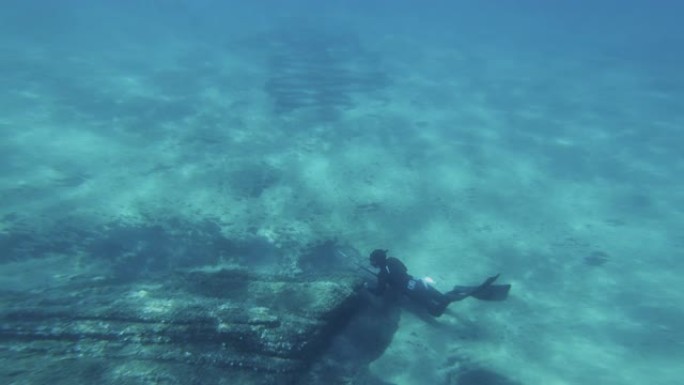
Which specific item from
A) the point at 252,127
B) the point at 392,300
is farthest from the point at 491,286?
the point at 252,127

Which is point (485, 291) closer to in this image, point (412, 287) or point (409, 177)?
point (412, 287)

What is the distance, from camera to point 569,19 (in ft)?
184

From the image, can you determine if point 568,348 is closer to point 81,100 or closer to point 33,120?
point 33,120

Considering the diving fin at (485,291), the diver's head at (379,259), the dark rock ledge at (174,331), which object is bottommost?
the diving fin at (485,291)

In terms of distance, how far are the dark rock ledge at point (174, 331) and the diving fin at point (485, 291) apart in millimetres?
2233

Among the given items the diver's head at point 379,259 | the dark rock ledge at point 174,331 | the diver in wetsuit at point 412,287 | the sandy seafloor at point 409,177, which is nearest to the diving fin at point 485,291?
the diver in wetsuit at point 412,287

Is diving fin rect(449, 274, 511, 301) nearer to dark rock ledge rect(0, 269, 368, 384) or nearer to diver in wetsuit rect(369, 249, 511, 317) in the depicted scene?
diver in wetsuit rect(369, 249, 511, 317)

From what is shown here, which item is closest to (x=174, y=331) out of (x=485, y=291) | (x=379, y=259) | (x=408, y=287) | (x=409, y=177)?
(x=379, y=259)

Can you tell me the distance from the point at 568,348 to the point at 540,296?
147cm

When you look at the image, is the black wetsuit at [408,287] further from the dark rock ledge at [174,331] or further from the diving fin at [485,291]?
the dark rock ledge at [174,331]

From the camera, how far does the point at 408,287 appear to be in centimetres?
761

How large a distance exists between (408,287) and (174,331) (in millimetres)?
3740

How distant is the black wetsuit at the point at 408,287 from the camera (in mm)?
7449

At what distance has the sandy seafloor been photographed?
808 centimetres
